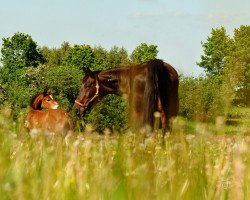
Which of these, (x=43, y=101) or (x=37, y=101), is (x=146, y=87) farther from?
(x=43, y=101)

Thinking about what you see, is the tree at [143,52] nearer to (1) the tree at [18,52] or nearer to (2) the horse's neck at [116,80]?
(1) the tree at [18,52]

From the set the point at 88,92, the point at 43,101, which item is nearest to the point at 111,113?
the point at 43,101

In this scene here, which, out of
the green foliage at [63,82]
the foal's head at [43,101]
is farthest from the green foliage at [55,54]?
the foal's head at [43,101]

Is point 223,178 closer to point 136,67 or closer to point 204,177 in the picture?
point 204,177

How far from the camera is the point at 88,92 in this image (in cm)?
1895

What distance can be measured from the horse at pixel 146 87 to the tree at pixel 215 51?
121139mm

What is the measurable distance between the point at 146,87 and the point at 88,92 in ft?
13.4

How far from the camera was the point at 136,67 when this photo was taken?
52.8 feet

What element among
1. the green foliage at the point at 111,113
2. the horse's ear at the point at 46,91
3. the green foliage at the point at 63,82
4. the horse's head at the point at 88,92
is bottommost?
Result: the green foliage at the point at 111,113

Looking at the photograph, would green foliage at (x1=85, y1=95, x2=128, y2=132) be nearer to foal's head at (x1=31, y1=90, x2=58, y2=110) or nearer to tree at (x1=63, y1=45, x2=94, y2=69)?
tree at (x1=63, y1=45, x2=94, y2=69)

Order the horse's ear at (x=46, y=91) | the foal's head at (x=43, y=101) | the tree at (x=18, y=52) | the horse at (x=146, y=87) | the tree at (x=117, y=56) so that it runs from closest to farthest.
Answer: the horse at (x=146, y=87) < the foal's head at (x=43, y=101) < the horse's ear at (x=46, y=91) < the tree at (x=18, y=52) < the tree at (x=117, y=56)

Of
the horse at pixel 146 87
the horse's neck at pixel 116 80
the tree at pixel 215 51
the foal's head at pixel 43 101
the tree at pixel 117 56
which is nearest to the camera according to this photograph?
the horse at pixel 146 87

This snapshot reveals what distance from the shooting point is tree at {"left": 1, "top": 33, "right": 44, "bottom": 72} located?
365 ft

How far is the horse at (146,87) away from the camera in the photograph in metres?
15.1
